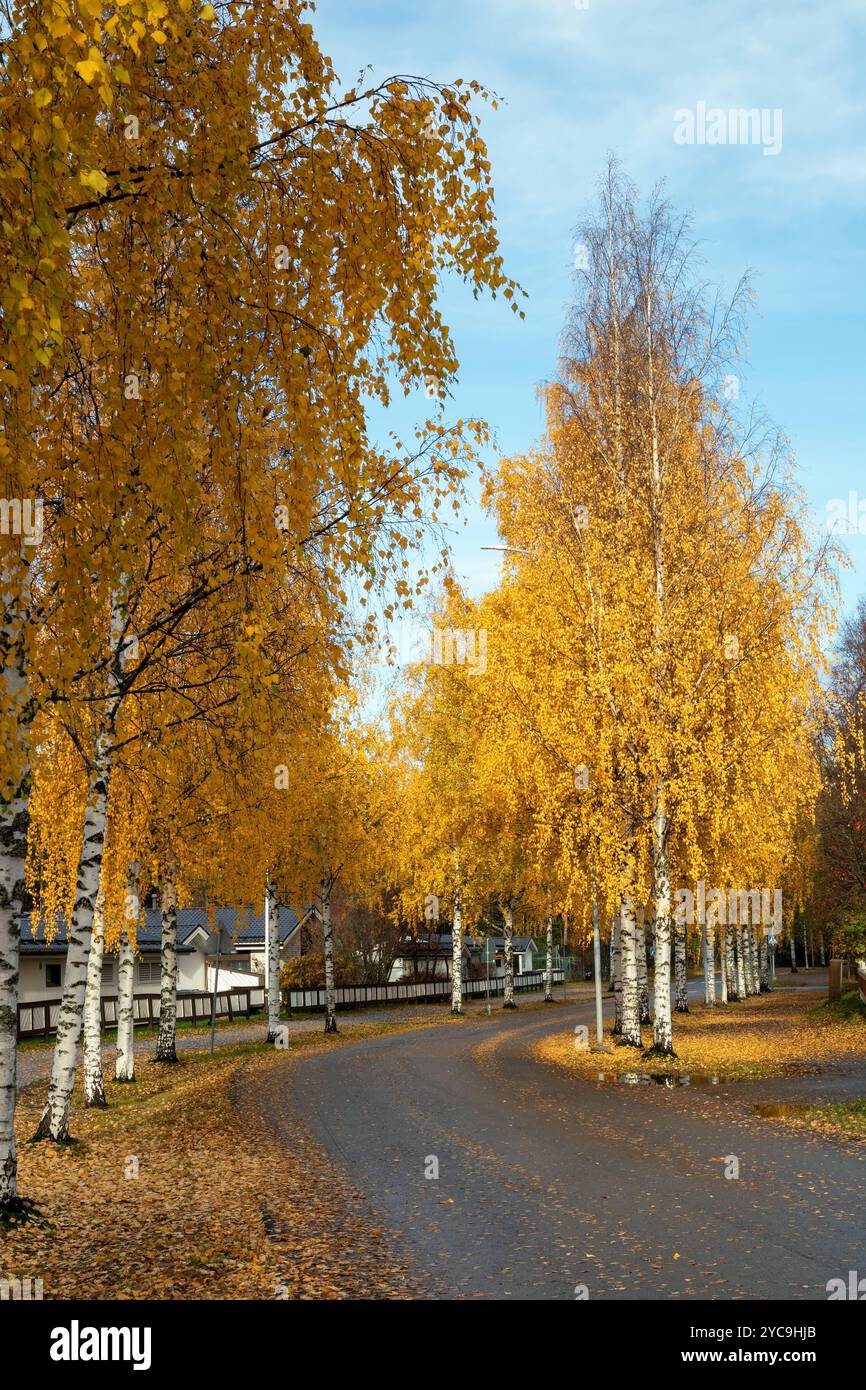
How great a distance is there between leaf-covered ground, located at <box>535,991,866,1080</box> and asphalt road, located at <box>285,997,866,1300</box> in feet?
6.50

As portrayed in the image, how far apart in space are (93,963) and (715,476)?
14.3 m

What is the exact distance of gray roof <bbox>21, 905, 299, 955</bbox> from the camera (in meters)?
38.5

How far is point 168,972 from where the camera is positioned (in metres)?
24.6

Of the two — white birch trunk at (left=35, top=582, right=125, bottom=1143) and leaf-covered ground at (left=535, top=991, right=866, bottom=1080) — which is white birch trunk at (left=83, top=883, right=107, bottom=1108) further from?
leaf-covered ground at (left=535, top=991, right=866, bottom=1080)

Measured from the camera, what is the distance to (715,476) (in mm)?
21391


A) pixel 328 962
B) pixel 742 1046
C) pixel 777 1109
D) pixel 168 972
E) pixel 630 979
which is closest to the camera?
pixel 777 1109

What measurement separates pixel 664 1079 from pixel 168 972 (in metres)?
11.2

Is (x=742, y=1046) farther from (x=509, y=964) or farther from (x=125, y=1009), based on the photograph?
(x=509, y=964)

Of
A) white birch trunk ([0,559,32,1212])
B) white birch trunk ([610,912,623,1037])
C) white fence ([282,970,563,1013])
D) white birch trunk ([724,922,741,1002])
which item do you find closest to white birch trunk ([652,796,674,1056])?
white birch trunk ([610,912,623,1037])

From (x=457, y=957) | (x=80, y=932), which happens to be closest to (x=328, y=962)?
(x=457, y=957)

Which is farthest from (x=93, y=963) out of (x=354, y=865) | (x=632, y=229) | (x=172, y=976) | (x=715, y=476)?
(x=632, y=229)

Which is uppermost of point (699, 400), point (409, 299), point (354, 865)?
point (699, 400)
